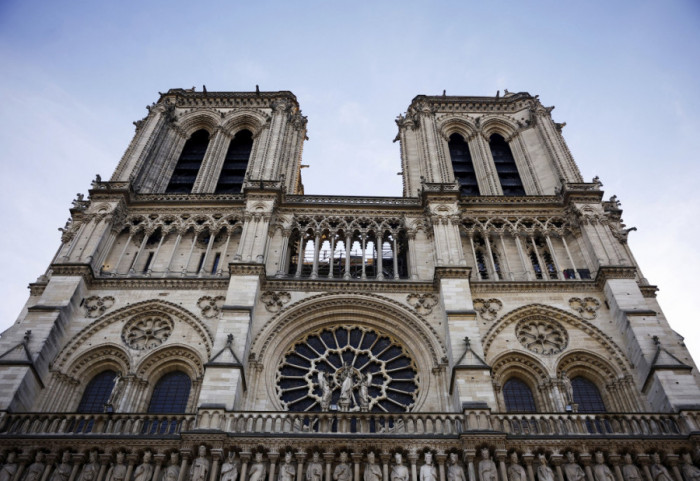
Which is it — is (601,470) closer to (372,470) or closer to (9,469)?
(372,470)

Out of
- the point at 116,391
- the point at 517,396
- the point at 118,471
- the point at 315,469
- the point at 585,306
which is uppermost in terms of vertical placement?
the point at 585,306

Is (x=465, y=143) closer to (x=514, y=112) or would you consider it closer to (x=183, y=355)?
(x=514, y=112)

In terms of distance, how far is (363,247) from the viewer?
23.0 m

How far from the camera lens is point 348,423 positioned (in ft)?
52.3

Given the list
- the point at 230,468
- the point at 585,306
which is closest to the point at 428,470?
the point at 230,468

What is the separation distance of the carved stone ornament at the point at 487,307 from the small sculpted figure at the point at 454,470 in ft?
20.5

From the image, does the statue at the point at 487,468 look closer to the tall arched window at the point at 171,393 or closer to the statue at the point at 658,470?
the statue at the point at 658,470

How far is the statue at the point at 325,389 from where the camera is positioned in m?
17.0

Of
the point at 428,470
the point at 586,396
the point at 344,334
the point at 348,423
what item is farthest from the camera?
the point at 344,334

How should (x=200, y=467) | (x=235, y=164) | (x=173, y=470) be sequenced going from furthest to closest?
(x=235, y=164) < (x=173, y=470) < (x=200, y=467)

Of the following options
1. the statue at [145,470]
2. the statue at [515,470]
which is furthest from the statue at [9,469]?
the statue at [515,470]

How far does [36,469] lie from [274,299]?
28.1 feet

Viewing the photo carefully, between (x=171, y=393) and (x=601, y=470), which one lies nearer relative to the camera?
(x=601, y=470)

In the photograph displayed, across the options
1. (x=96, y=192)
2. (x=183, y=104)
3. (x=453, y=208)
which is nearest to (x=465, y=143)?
(x=453, y=208)
